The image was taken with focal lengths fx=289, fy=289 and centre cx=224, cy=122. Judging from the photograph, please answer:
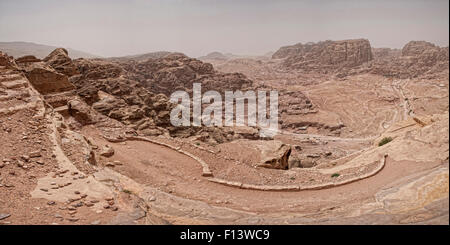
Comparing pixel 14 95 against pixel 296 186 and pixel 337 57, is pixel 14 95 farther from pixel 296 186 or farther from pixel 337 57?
pixel 337 57

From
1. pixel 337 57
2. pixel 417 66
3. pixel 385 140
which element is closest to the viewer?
pixel 385 140

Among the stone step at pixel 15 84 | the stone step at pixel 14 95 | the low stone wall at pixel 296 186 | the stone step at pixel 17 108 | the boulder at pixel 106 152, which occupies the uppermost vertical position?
the stone step at pixel 15 84

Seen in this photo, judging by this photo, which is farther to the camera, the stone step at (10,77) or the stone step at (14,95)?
the stone step at (10,77)

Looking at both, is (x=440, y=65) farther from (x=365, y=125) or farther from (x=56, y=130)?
(x=56, y=130)

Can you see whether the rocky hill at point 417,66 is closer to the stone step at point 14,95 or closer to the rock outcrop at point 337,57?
the rock outcrop at point 337,57

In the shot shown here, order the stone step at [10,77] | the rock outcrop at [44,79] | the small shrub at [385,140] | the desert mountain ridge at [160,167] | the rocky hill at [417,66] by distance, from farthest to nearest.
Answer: the rocky hill at [417,66] < the rock outcrop at [44,79] < the small shrub at [385,140] < the stone step at [10,77] < the desert mountain ridge at [160,167]

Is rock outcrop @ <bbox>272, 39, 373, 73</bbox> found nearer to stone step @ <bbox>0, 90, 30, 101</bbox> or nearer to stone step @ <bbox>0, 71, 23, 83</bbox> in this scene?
stone step @ <bbox>0, 71, 23, 83</bbox>

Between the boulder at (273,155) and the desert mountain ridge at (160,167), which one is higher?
the desert mountain ridge at (160,167)

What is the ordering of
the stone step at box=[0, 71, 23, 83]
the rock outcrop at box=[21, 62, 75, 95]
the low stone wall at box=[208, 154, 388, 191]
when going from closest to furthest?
A: the low stone wall at box=[208, 154, 388, 191]
the stone step at box=[0, 71, 23, 83]
the rock outcrop at box=[21, 62, 75, 95]

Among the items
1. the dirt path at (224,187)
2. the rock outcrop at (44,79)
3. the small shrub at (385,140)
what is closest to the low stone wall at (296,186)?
the dirt path at (224,187)

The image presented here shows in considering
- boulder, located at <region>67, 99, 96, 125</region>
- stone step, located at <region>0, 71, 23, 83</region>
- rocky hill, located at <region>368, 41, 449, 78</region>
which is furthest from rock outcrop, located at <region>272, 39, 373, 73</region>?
stone step, located at <region>0, 71, 23, 83</region>

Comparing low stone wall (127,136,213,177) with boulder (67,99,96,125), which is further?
boulder (67,99,96,125)

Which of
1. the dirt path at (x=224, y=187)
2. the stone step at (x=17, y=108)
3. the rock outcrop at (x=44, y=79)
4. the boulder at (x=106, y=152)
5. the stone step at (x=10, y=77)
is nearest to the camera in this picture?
the dirt path at (x=224, y=187)

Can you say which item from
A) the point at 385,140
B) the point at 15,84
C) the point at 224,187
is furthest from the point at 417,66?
the point at 15,84
